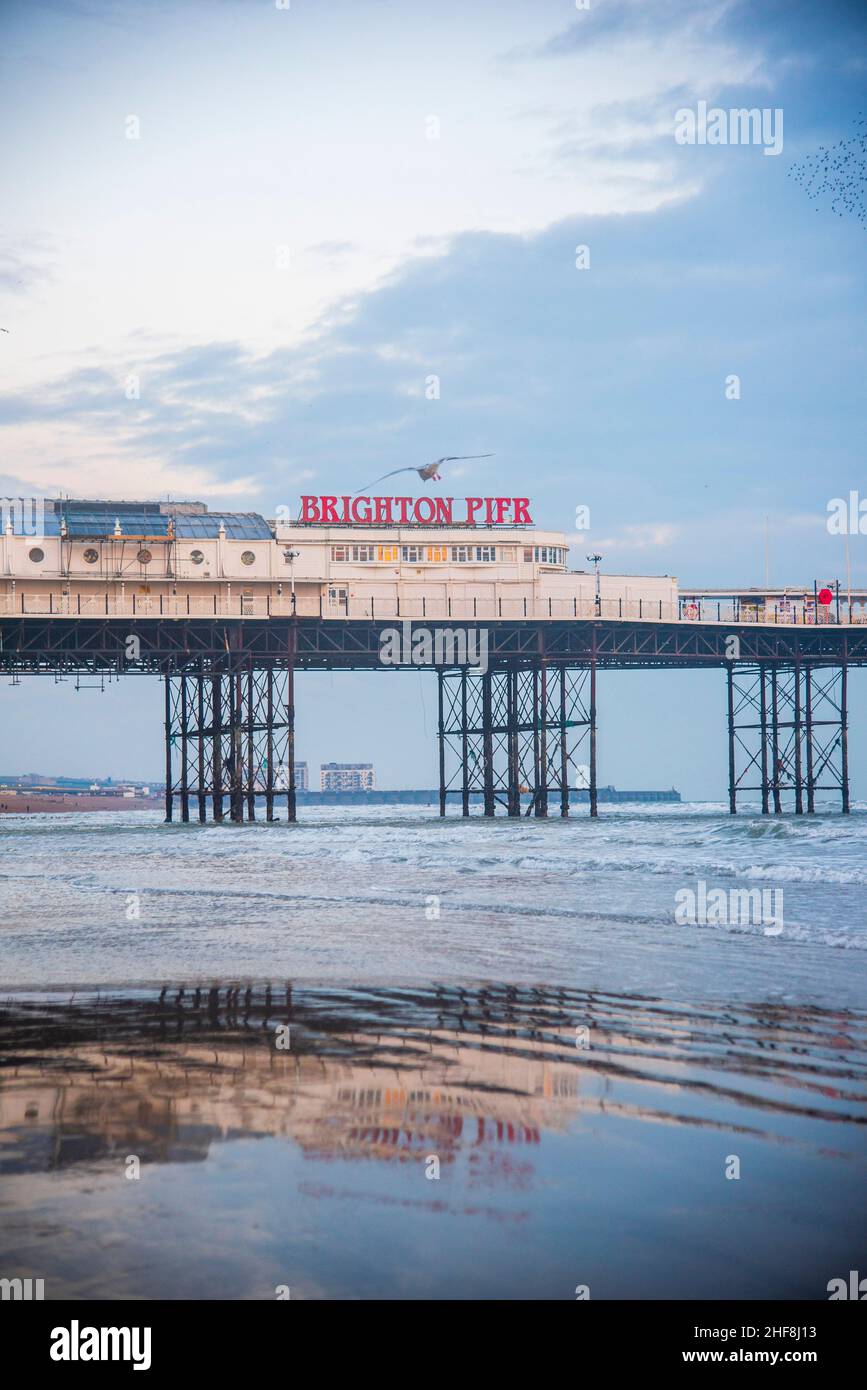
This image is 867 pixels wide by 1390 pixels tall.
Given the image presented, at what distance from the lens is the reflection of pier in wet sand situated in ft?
21.4

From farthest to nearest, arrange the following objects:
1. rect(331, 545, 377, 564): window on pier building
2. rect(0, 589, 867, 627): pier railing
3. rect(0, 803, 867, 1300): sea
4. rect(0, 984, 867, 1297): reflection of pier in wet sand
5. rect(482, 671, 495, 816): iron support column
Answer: rect(482, 671, 495, 816): iron support column, rect(331, 545, 377, 564): window on pier building, rect(0, 589, 867, 627): pier railing, rect(0, 984, 867, 1297): reflection of pier in wet sand, rect(0, 803, 867, 1300): sea

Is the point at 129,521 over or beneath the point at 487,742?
over

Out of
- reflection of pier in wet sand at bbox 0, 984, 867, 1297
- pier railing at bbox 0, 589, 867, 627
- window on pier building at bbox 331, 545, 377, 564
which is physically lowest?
reflection of pier in wet sand at bbox 0, 984, 867, 1297

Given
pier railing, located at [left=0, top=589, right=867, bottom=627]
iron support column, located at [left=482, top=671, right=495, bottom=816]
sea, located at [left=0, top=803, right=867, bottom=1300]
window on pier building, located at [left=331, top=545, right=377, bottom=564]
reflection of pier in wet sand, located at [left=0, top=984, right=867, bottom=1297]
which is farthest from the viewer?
iron support column, located at [left=482, top=671, right=495, bottom=816]

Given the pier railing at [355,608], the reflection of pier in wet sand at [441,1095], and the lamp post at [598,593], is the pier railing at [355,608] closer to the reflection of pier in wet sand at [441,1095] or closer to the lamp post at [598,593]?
the lamp post at [598,593]

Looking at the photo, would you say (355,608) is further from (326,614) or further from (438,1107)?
(438,1107)

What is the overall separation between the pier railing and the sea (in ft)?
143

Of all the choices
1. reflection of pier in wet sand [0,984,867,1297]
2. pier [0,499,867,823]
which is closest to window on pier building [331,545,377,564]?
pier [0,499,867,823]

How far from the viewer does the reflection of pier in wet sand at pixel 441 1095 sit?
256 inches

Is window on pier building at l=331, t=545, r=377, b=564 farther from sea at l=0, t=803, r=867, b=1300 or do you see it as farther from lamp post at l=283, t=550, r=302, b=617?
sea at l=0, t=803, r=867, b=1300

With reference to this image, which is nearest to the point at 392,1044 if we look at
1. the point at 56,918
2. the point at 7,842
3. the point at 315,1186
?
the point at 315,1186

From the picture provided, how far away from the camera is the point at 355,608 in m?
64.2

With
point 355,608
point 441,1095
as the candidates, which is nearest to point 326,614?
point 355,608

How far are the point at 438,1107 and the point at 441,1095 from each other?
35cm
